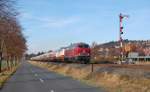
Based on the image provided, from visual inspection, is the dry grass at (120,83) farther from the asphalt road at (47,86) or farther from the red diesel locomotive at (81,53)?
the red diesel locomotive at (81,53)

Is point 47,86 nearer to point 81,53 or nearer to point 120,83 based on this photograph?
point 120,83

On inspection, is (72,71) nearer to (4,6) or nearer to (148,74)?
(148,74)

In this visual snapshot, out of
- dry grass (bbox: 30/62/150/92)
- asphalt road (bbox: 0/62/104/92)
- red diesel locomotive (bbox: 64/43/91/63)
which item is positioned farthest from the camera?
red diesel locomotive (bbox: 64/43/91/63)

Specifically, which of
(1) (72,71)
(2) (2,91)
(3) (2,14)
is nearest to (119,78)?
(2) (2,91)

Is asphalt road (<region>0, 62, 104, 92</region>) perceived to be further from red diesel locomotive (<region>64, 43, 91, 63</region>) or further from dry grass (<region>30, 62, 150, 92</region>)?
red diesel locomotive (<region>64, 43, 91, 63</region>)

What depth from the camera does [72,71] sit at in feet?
164

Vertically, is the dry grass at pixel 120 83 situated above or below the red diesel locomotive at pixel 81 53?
below

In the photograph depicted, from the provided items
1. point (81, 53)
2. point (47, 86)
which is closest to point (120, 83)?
point (47, 86)

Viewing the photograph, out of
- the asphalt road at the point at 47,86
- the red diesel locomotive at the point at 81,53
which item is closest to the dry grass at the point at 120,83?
the asphalt road at the point at 47,86

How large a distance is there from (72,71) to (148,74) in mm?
24550

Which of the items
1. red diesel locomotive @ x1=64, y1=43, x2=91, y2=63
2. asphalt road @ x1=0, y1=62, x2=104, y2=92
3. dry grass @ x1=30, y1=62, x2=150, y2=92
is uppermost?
red diesel locomotive @ x1=64, y1=43, x2=91, y2=63

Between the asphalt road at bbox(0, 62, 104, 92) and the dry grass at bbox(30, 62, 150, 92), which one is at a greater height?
the dry grass at bbox(30, 62, 150, 92)

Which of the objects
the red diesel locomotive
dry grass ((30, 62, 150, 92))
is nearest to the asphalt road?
dry grass ((30, 62, 150, 92))

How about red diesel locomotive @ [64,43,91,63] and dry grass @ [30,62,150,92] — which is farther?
red diesel locomotive @ [64,43,91,63]
